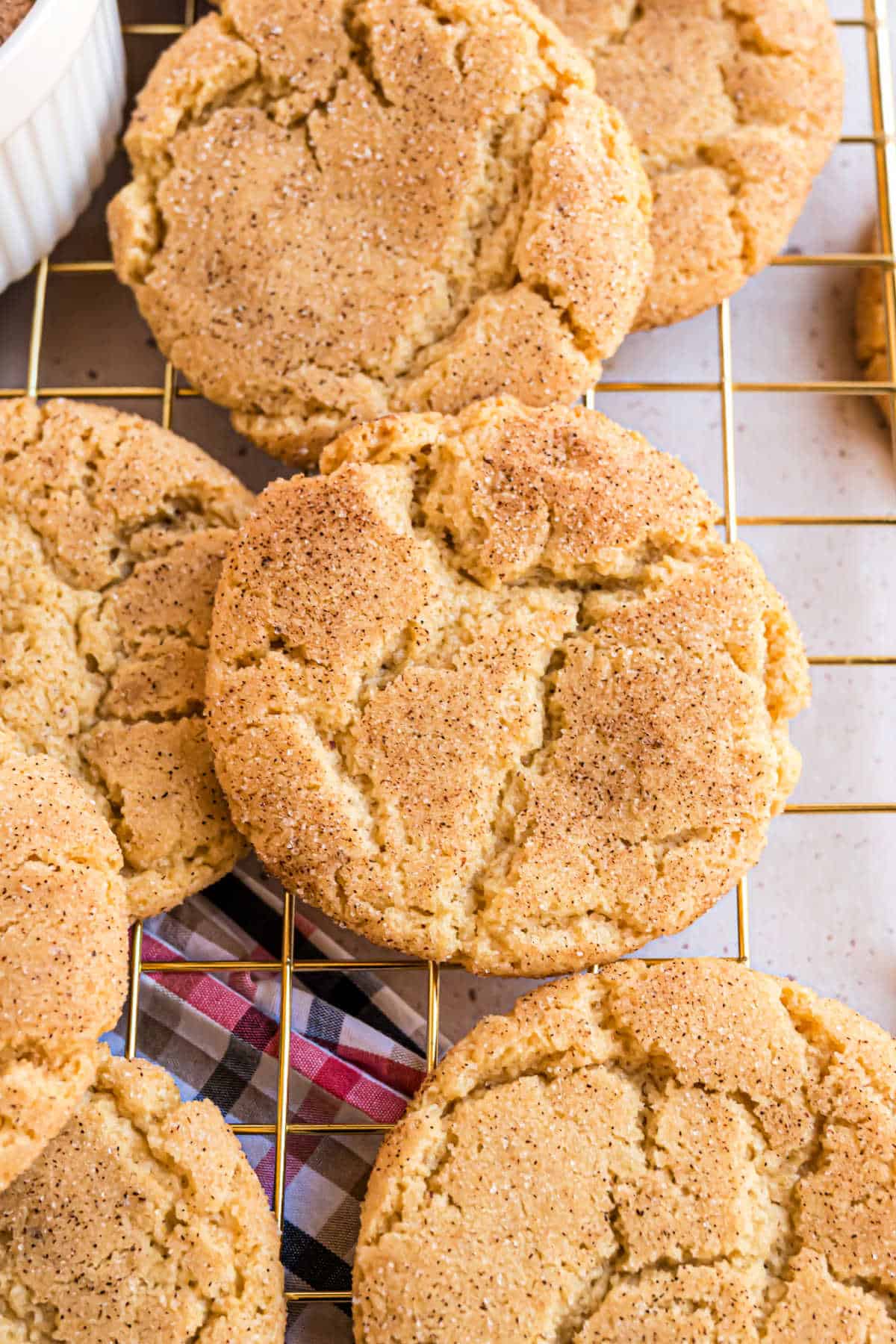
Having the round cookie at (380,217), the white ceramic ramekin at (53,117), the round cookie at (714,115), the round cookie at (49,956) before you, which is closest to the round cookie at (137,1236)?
the round cookie at (49,956)

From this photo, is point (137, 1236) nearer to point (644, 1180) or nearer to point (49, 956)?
point (49, 956)

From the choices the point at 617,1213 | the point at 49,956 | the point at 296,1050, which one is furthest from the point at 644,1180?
the point at 49,956

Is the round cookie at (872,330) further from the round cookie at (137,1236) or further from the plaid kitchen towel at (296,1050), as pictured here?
the round cookie at (137,1236)

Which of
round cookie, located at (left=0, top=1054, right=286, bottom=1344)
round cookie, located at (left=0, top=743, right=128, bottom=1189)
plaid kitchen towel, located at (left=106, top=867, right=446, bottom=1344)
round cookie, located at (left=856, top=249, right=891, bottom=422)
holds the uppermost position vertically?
round cookie, located at (left=856, top=249, right=891, bottom=422)

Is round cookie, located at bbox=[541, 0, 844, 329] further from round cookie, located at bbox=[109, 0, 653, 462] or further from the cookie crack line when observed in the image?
the cookie crack line

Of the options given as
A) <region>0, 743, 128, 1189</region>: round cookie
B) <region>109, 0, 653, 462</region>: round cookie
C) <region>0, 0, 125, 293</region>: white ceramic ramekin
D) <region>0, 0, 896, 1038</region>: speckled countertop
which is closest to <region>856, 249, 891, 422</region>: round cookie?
<region>0, 0, 896, 1038</region>: speckled countertop

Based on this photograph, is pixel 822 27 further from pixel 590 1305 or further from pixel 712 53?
pixel 590 1305
